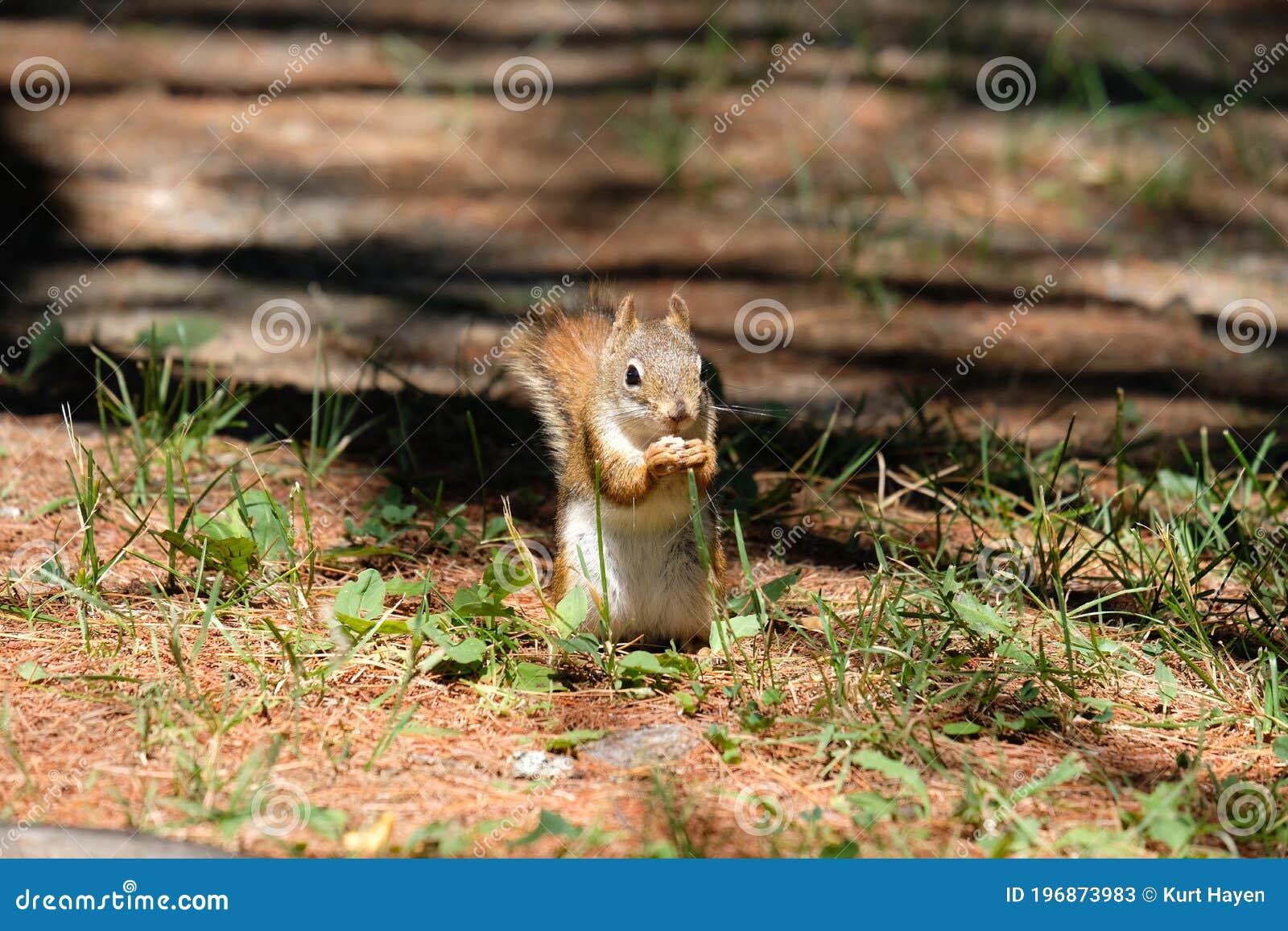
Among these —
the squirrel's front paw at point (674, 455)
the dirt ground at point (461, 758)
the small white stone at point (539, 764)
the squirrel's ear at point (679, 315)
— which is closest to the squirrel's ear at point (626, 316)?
the squirrel's ear at point (679, 315)

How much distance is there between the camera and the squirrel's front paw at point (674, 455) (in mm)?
2404

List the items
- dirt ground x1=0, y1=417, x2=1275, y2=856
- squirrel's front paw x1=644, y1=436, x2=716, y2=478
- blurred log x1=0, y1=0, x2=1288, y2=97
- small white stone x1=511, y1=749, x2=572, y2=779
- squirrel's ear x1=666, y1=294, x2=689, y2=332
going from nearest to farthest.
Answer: dirt ground x1=0, y1=417, x2=1275, y2=856 → small white stone x1=511, y1=749, x2=572, y2=779 → squirrel's front paw x1=644, y1=436, x2=716, y2=478 → squirrel's ear x1=666, y1=294, x2=689, y2=332 → blurred log x1=0, y1=0, x2=1288, y2=97

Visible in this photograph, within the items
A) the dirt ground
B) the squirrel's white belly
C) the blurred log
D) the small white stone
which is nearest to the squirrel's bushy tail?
the squirrel's white belly

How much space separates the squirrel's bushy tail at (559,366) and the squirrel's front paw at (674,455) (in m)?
0.35

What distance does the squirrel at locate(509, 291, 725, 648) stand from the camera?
2.46 meters

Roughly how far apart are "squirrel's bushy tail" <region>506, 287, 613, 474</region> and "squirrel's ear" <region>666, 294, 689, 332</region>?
134mm

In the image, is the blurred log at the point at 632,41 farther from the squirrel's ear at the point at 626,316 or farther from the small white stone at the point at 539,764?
the small white stone at the point at 539,764

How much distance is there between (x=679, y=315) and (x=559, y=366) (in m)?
0.28

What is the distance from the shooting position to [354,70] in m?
5.63

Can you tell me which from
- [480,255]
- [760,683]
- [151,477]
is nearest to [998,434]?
[760,683]

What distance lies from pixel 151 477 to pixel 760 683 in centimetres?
169

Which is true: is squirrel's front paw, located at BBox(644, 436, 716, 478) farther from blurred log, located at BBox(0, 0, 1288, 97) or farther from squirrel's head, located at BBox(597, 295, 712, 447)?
blurred log, located at BBox(0, 0, 1288, 97)

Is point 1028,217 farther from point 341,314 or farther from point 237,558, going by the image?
point 237,558

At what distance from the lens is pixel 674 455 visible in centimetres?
240
